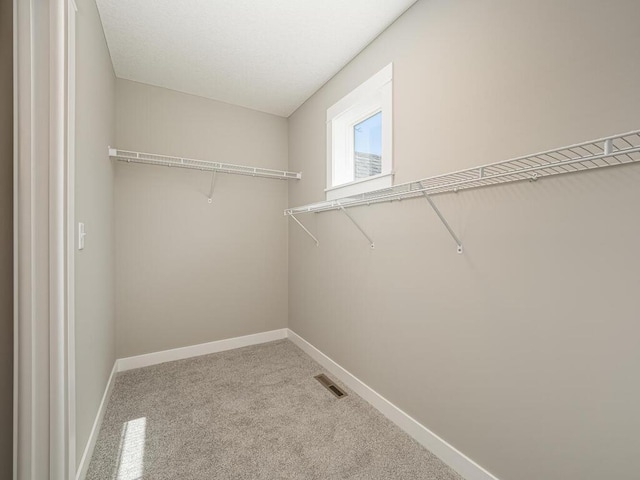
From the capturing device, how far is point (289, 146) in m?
3.06

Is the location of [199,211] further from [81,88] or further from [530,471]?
[530,471]

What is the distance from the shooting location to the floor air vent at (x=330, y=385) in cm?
204

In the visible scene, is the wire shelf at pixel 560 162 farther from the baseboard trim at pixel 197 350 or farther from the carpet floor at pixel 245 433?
the baseboard trim at pixel 197 350

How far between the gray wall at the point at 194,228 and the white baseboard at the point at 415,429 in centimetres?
112

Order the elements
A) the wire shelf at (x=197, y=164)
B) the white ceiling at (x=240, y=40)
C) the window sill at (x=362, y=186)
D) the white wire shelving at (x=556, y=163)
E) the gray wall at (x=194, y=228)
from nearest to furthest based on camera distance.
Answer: the white wire shelving at (x=556, y=163)
the white ceiling at (x=240, y=40)
the window sill at (x=362, y=186)
the wire shelf at (x=197, y=164)
the gray wall at (x=194, y=228)

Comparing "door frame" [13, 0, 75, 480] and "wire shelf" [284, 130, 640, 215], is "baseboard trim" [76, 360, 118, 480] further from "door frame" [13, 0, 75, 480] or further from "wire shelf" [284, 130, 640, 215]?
"wire shelf" [284, 130, 640, 215]

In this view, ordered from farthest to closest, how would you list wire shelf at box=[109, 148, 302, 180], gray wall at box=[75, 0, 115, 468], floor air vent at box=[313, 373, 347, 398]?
wire shelf at box=[109, 148, 302, 180]
floor air vent at box=[313, 373, 347, 398]
gray wall at box=[75, 0, 115, 468]

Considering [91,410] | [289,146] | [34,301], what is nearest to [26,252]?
[34,301]

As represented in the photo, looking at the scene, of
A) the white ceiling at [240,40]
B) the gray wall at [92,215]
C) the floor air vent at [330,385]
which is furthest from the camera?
the floor air vent at [330,385]

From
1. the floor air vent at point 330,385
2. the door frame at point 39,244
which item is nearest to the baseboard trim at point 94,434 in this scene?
the door frame at point 39,244

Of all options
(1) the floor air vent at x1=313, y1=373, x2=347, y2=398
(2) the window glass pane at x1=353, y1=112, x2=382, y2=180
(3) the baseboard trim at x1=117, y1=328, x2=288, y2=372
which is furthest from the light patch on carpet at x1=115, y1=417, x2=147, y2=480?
(2) the window glass pane at x1=353, y1=112, x2=382, y2=180

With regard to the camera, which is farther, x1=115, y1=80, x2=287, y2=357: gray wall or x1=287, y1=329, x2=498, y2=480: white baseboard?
x1=115, y1=80, x2=287, y2=357: gray wall

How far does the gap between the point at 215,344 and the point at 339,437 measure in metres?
1.62

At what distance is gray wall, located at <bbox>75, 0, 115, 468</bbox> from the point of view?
50.6 inches
